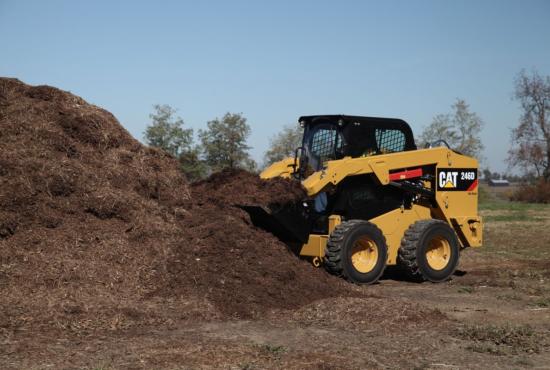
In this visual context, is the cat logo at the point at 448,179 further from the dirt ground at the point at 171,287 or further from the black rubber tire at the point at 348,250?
the black rubber tire at the point at 348,250

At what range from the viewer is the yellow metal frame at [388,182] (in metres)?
11.2

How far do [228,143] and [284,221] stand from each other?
19104 mm

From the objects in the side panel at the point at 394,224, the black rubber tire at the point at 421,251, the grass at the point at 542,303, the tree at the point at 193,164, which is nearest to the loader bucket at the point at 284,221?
the side panel at the point at 394,224

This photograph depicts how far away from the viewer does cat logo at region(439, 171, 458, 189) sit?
12.7 metres

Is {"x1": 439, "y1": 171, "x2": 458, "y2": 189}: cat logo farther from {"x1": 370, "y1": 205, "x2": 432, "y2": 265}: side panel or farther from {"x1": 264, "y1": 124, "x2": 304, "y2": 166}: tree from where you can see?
{"x1": 264, "y1": 124, "x2": 304, "y2": 166}: tree

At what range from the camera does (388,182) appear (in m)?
11.9

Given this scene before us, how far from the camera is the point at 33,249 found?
8516mm

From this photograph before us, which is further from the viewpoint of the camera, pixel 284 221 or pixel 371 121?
pixel 371 121

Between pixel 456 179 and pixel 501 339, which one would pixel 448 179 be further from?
pixel 501 339

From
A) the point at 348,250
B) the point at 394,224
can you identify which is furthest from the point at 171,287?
the point at 394,224

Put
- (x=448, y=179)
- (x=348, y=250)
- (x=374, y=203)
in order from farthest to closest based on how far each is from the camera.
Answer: (x=448, y=179)
(x=374, y=203)
(x=348, y=250)

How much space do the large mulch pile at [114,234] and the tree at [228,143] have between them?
1747cm

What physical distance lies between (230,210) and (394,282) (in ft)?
11.2

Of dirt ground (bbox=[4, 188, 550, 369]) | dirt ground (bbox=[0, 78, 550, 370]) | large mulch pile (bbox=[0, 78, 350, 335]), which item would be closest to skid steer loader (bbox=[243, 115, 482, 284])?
dirt ground (bbox=[0, 78, 550, 370])
